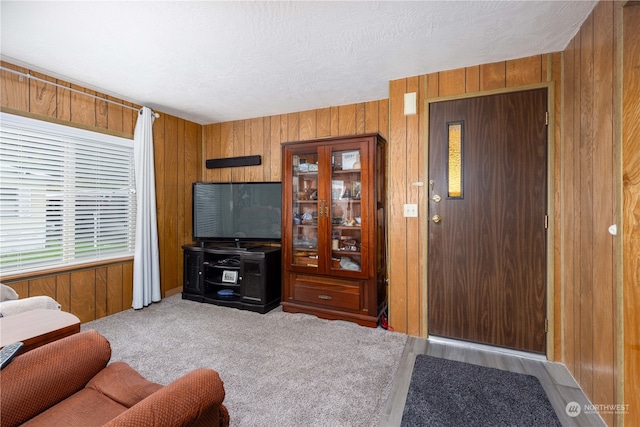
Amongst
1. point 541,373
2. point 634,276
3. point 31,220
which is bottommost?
point 541,373

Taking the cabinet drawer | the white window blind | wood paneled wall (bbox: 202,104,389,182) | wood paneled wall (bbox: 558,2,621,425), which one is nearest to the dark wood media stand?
the cabinet drawer

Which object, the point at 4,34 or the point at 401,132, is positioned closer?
the point at 4,34

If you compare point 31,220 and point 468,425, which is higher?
point 31,220

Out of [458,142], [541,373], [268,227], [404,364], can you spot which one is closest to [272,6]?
[458,142]

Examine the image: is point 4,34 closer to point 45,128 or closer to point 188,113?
point 45,128

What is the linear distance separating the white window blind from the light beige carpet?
80 cm

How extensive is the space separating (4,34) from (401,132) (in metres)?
3.08

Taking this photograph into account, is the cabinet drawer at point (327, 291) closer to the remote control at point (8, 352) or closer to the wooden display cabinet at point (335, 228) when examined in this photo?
the wooden display cabinet at point (335, 228)

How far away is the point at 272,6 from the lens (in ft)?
5.76

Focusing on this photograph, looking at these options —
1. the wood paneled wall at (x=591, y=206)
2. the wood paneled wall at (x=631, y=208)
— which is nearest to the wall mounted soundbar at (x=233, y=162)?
the wood paneled wall at (x=591, y=206)

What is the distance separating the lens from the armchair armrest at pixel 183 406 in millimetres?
734

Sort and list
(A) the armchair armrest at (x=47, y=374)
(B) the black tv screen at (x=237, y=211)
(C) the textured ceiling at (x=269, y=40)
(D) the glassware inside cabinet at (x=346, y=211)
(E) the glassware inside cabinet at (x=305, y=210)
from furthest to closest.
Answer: (B) the black tv screen at (x=237, y=211), (E) the glassware inside cabinet at (x=305, y=210), (D) the glassware inside cabinet at (x=346, y=211), (C) the textured ceiling at (x=269, y=40), (A) the armchair armrest at (x=47, y=374)

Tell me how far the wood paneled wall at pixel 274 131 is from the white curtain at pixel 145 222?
947 mm

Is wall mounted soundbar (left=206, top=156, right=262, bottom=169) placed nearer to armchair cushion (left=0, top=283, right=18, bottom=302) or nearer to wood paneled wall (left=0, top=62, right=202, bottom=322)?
wood paneled wall (left=0, top=62, right=202, bottom=322)
